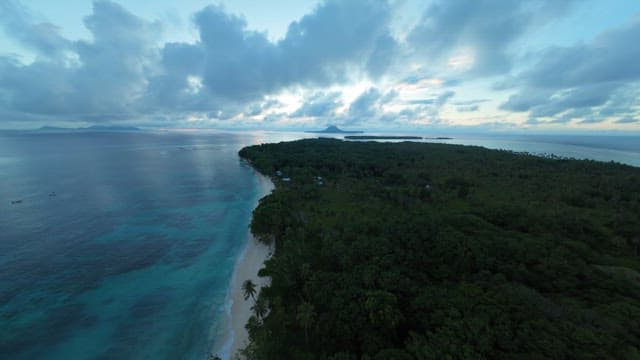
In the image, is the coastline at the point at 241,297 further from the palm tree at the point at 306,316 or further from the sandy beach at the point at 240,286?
the palm tree at the point at 306,316

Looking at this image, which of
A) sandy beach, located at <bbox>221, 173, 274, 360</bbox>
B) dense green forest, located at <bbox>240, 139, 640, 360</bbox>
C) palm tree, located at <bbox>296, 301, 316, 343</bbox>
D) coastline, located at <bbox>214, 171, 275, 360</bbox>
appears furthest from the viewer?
sandy beach, located at <bbox>221, 173, 274, 360</bbox>

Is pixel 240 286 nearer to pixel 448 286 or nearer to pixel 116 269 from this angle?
pixel 116 269

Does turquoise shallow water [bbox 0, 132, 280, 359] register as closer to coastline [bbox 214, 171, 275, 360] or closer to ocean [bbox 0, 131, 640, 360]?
ocean [bbox 0, 131, 640, 360]

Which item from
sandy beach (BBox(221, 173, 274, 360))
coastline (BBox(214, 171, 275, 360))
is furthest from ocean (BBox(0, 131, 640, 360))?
sandy beach (BBox(221, 173, 274, 360))

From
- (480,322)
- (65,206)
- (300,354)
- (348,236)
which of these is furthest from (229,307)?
(65,206)

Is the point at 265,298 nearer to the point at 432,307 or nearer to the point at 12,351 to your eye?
the point at 432,307

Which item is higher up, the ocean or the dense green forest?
the dense green forest

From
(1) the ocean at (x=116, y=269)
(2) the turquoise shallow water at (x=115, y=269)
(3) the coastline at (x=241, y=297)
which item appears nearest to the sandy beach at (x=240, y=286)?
(3) the coastline at (x=241, y=297)
